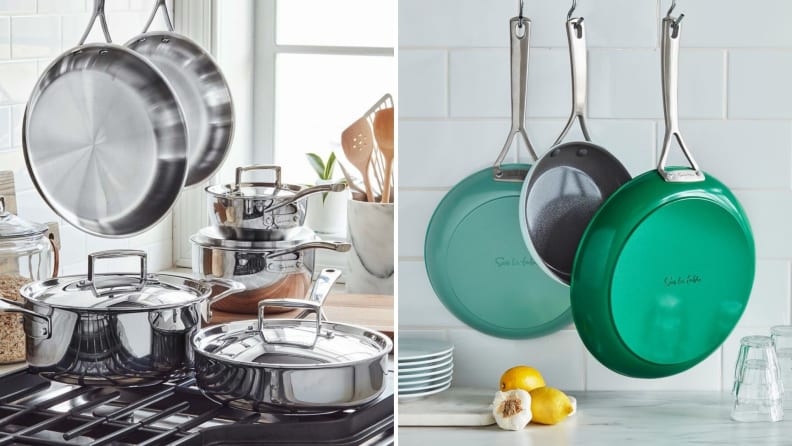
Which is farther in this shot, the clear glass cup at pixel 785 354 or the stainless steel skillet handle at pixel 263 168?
the clear glass cup at pixel 785 354

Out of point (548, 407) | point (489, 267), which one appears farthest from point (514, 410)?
point (489, 267)

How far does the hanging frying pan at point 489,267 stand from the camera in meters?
1.12

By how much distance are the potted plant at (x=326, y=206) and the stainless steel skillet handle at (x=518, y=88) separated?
1.24 ft

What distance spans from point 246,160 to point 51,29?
20 centimetres

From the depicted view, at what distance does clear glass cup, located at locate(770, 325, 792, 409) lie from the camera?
1.09 meters

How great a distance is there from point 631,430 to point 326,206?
47 centimetres

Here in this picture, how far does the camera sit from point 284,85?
0.77 metres

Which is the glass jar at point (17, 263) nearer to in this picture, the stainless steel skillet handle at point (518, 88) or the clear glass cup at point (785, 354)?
the stainless steel skillet handle at point (518, 88)

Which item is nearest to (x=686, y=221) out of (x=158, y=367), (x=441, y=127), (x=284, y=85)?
(x=441, y=127)

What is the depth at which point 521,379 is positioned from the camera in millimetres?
1048

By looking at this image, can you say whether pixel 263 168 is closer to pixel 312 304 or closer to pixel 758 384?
pixel 312 304

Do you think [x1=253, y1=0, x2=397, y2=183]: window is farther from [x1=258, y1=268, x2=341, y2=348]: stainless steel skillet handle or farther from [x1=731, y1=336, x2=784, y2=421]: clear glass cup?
[x1=731, y1=336, x2=784, y2=421]: clear glass cup

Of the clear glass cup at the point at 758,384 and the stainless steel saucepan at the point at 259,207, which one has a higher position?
the stainless steel saucepan at the point at 259,207

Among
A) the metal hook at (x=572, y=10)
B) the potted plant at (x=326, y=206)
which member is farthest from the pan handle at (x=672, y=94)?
the potted plant at (x=326, y=206)
